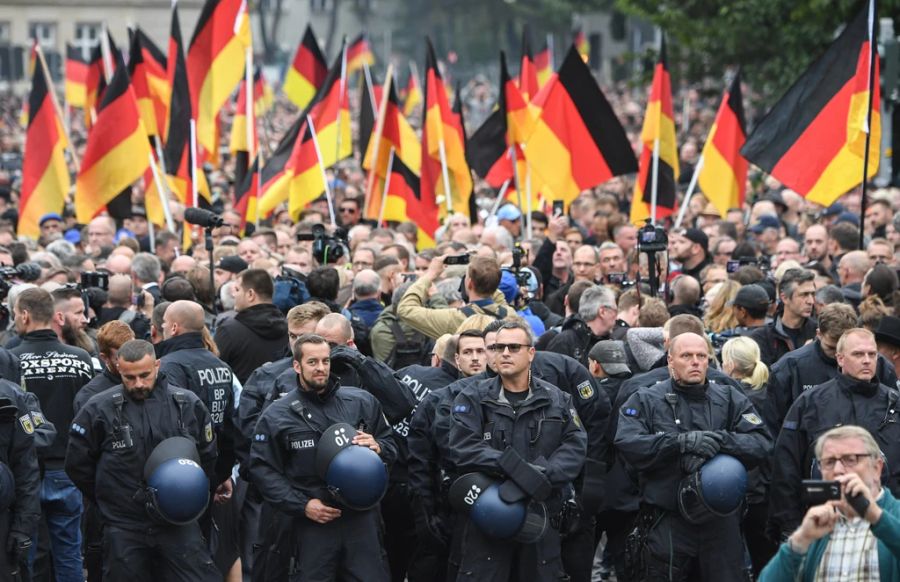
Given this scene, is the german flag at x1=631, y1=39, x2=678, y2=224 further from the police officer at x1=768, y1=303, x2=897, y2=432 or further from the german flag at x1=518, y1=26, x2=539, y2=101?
the police officer at x1=768, y1=303, x2=897, y2=432

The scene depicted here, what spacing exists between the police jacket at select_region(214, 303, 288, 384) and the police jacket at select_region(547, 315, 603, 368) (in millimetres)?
1729

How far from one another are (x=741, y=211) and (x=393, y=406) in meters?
8.92

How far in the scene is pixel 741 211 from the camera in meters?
17.5

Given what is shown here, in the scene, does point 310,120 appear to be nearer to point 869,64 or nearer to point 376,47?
point 869,64

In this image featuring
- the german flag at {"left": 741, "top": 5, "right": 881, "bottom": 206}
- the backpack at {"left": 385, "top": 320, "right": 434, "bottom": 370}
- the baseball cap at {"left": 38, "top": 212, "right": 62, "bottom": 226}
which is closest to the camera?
the backpack at {"left": 385, "top": 320, "right": 434, "bottom": 370}

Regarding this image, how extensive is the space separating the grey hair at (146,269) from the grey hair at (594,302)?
13.0 feet

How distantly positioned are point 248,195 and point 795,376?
30.9ft

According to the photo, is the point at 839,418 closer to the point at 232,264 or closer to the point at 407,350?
the point at 407,350

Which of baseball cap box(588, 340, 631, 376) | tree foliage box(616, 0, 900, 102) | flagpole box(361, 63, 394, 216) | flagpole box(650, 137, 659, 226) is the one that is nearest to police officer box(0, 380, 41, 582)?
baseball cap box(588, 340, 631, 376)

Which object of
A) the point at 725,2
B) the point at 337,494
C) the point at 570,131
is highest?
the point at 725,2

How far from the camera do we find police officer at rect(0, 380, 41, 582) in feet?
28.1

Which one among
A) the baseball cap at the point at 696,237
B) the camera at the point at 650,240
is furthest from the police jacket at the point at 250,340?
the baseball cap at the point at 696,237

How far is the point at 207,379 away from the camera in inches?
378

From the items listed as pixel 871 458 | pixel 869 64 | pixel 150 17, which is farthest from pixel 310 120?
pixel 150 17
